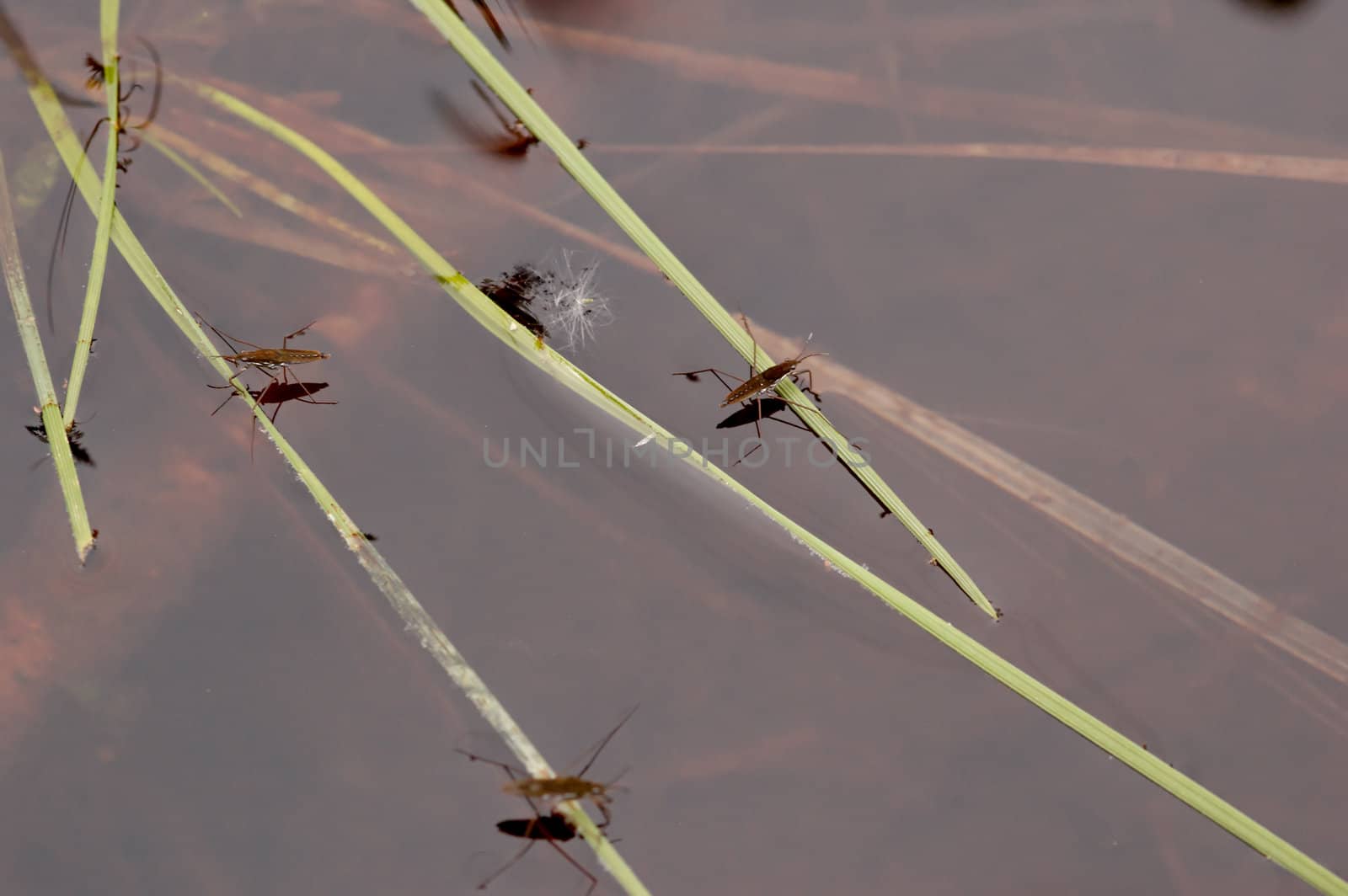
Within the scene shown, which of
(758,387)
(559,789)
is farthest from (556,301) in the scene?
(559,789)

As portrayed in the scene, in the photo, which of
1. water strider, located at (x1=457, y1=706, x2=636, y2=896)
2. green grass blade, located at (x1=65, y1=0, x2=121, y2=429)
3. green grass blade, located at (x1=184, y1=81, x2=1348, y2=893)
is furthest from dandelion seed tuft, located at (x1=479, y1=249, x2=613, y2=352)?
water strider, located at (x1=457, y1=706, x2=636, y2=896)

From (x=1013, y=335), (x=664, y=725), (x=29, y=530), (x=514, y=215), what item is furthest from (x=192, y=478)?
(x=1013, y=335)

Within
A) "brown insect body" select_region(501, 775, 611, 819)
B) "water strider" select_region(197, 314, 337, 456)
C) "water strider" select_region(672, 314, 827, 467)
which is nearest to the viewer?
"brown insect body" select_region(501, 775, 611, 819)

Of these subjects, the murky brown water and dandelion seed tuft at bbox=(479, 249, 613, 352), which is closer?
the murky brown water

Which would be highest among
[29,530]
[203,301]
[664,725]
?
[203,301]

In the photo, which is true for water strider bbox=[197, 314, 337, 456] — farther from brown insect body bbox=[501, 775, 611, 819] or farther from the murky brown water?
brown insect body bbox=[501, 775, 611, 819]

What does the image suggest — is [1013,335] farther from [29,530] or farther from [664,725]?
[29,530]
